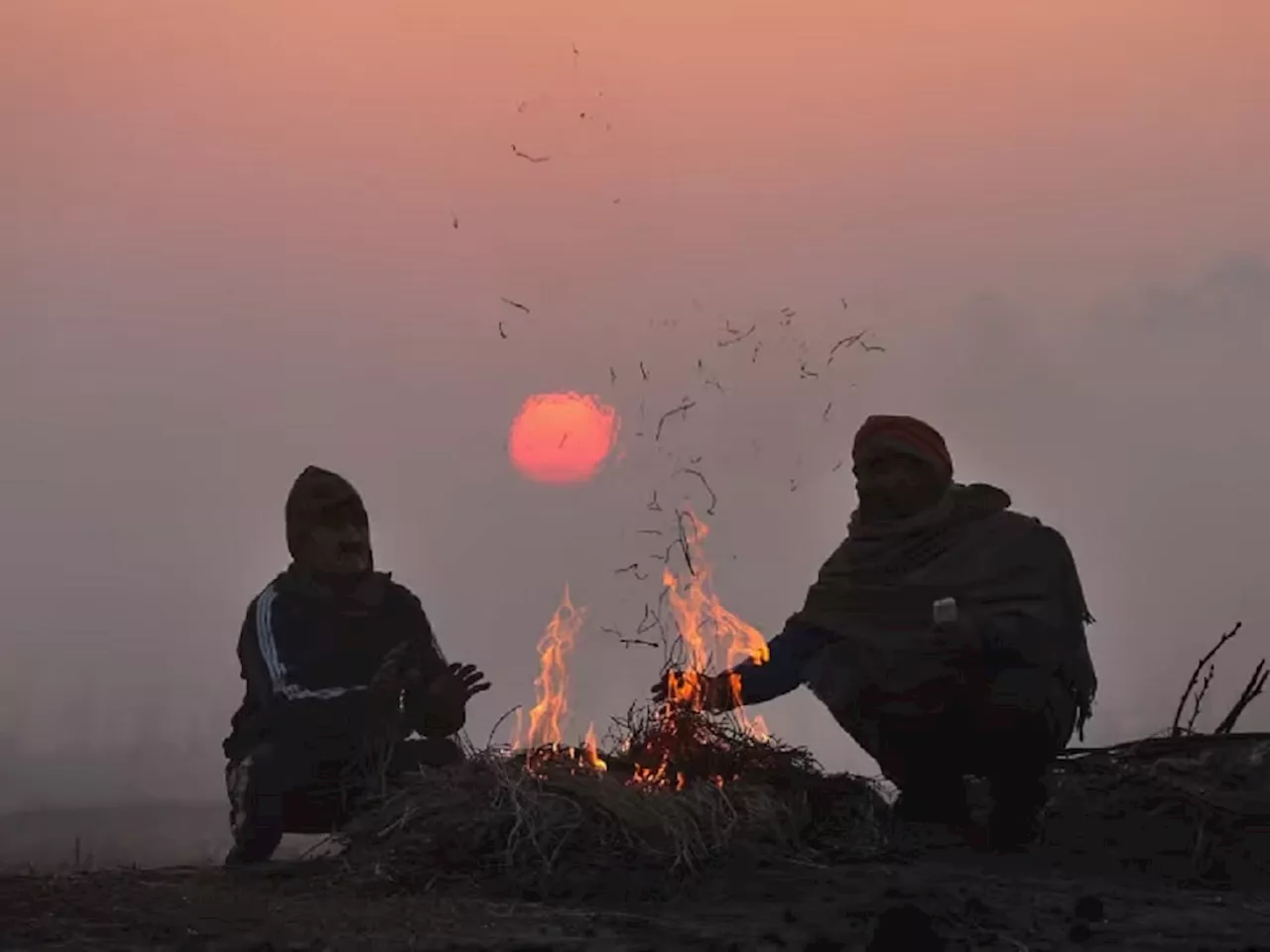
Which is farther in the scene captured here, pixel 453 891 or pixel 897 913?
pixel 453 891

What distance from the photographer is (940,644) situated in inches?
327

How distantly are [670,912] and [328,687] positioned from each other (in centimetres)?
322

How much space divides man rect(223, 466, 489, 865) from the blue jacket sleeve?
1547mm

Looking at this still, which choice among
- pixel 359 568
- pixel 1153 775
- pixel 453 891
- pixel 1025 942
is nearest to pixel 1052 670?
pixel 1153 775

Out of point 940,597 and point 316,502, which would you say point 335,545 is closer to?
point 316,502

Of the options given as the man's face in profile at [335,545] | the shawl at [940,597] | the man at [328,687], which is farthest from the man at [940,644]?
the man's face in profile at [335,545]

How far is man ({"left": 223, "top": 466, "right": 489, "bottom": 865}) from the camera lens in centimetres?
847

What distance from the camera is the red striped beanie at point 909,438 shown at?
8.48m

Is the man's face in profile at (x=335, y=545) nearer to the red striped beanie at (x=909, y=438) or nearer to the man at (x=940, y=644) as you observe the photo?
the man at (x=940, y=644)

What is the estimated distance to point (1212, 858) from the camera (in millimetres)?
8477

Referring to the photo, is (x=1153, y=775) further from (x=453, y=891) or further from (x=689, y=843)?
(x=453, y=891)

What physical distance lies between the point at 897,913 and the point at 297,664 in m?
4.29

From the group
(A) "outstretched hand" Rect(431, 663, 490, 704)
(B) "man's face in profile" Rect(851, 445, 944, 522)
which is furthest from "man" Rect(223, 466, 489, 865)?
(B) "man's face in profile" Rect(851, 445, 944, 522)

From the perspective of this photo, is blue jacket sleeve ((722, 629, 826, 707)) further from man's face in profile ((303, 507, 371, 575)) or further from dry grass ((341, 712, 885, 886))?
man's face in profile ((303, 507, 371, 575))
